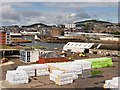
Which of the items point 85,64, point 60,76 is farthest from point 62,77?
point 85,64

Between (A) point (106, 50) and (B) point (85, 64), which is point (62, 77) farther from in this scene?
(A) point (106, 50)

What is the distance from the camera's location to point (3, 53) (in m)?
28.2

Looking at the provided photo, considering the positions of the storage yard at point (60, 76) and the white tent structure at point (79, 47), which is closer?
the storage yard at point (60, 76)

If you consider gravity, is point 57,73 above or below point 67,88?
above

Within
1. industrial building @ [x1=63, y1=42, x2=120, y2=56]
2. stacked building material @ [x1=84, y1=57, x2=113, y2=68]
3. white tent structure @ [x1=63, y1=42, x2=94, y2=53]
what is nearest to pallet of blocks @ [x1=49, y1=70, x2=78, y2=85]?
stacked building material @ [x1=84, y1=57, x2=113, y2=68]

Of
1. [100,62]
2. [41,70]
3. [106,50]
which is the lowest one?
[41,70]

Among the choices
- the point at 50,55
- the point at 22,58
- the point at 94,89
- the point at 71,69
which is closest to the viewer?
the point at 94,89

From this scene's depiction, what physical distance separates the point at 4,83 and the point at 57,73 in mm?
3288

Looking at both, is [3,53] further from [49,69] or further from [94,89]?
[94,89]

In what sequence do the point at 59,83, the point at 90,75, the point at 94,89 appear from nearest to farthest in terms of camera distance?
the point at 94,89, the point at 59,83, the point at 90,75

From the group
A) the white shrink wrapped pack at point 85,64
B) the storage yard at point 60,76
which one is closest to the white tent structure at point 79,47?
the storage yard at point 60,76

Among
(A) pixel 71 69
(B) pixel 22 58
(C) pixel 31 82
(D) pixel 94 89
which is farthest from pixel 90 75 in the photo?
(B) pixel 22 58

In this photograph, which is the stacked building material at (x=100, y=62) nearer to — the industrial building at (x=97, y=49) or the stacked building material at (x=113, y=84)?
the stacked building material at (x=113, y=84)

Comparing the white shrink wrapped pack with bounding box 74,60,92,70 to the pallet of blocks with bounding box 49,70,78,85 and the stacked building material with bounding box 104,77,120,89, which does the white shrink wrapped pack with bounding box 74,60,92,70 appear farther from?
the stacked building material with bounding box 104,77,120,89
